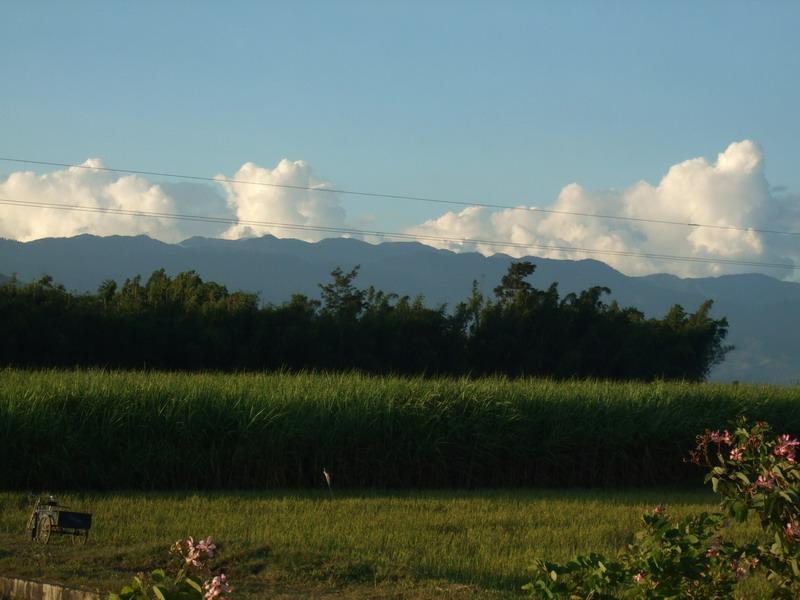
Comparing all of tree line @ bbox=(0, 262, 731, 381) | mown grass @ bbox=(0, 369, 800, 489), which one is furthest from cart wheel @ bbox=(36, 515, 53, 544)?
tree line @ bbox=(0, 262, 731, 381)

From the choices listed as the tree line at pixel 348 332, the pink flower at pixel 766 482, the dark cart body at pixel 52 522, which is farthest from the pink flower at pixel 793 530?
the tree line at pixel 348 332

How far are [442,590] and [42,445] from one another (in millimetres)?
9941

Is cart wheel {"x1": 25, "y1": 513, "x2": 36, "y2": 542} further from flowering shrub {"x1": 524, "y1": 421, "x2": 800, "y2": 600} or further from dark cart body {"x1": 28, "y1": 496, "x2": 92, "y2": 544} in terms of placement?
flowering shrub {"x1": 524, "y1": 421, "x2": 800, "y2": 600}

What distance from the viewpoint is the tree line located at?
35688 millimetres

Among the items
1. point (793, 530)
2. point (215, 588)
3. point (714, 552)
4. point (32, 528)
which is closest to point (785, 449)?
point (793, 530)

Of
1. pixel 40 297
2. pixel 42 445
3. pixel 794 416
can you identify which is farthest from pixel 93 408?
pixel 40 297

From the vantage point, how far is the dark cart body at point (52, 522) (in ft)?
30.6

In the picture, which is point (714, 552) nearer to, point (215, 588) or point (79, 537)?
point (215, 588)

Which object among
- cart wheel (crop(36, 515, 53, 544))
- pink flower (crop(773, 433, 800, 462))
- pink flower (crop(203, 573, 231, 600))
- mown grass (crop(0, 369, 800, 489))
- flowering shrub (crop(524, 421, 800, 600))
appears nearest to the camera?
pink flower (crop(203, 573, 231, 600))

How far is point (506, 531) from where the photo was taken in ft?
39.9

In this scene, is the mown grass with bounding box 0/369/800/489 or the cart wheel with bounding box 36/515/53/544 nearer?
the cart wheel with bounding box 36/515/53/544

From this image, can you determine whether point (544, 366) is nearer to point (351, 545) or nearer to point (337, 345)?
point (337, 345)

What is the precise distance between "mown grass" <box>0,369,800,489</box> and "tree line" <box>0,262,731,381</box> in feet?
45.5

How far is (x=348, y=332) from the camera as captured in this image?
1597 inches
